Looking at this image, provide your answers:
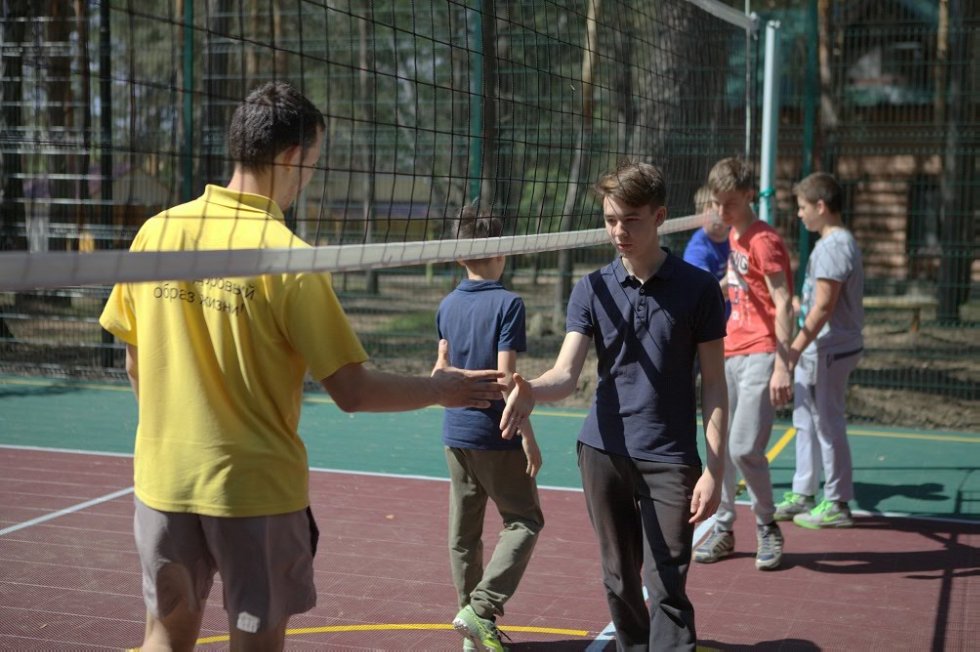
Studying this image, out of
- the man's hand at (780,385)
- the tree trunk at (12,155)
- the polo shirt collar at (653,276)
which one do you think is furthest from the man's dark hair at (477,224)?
the tree trunk at (12,155)

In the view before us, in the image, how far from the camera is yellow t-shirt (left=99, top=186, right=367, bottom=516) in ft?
9.66

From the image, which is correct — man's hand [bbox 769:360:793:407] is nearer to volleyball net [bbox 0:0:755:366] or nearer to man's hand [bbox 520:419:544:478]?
volleyball net [bbox 0:0:755:366]

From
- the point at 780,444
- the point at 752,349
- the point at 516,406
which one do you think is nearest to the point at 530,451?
the point at 516,406

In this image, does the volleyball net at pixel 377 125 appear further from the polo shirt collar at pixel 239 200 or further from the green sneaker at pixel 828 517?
the green sneaker at pixel 828 517

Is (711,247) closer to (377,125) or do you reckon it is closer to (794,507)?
(794,507)

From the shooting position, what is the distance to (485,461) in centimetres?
466

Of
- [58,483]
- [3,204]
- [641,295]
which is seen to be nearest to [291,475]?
[641,295]

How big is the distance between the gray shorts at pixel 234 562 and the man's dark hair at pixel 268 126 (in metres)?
0.94

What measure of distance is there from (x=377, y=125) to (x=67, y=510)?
366 centimetres

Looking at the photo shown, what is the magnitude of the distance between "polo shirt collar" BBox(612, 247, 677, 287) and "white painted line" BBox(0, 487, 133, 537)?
4226 mm

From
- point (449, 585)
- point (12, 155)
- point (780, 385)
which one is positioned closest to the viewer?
point (449, 585)

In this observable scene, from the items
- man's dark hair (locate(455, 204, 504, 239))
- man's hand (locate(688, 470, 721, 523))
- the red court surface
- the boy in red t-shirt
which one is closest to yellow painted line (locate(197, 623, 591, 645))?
the red court surface

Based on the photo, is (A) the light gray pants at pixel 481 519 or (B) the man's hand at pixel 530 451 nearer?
(B) the man's hand at pixel 530 451

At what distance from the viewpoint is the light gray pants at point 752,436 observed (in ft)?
19.7
